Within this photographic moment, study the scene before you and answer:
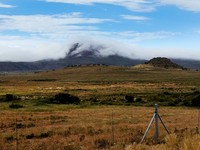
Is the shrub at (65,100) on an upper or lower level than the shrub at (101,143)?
lower

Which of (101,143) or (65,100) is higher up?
(101,143)

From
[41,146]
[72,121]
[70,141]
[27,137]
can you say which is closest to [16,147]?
[41,146]

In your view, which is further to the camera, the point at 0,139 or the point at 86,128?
the point at 86,128

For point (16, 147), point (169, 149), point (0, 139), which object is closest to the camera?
point (169, 149)

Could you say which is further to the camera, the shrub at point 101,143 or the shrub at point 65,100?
the shrub at point 65,100

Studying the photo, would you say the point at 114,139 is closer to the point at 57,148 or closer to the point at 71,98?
the point at 57,148

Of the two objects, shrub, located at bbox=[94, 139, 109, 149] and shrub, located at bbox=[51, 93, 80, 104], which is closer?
shrub, located at bbox=[94, 139, 109, 149]

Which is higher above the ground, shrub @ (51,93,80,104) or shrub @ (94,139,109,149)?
shrub @ (94,139,109,149)

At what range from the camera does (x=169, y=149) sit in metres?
13.7

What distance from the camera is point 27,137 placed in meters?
25.5

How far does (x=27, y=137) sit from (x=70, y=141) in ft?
15.4

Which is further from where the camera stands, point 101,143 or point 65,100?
point 65,100

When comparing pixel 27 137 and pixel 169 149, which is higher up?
pixel 169 149

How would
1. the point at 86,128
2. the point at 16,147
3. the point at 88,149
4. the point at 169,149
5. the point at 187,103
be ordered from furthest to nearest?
the point at 187,103 → the point at 86,128 → the point at 16,147 → the point at 88,149 → the point at 169,149
